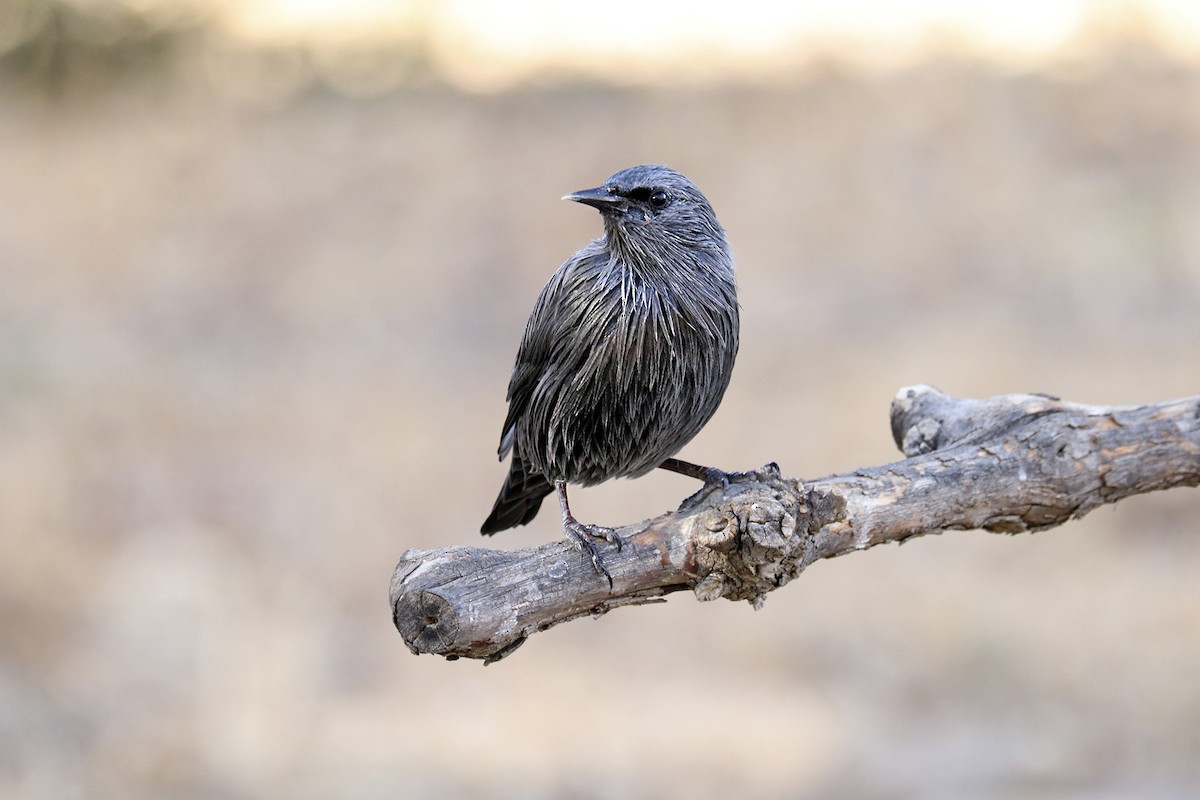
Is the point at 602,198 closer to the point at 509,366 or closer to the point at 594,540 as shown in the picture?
the point at 594,540

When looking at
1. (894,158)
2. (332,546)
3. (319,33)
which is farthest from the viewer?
(319,33)

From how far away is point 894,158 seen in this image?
13.7 metres

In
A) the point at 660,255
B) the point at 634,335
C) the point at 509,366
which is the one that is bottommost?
the point at 634,335

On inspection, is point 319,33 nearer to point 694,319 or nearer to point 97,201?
point 97,201

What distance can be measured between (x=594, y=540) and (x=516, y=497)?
4.47 feet

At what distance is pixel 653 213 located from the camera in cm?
440

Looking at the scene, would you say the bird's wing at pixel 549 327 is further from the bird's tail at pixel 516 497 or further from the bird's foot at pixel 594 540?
the bird's foot at pixel 594 540

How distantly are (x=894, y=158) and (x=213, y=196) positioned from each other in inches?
291

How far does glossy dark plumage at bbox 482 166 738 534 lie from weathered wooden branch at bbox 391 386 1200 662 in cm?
43

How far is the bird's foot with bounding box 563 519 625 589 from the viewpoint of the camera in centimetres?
372

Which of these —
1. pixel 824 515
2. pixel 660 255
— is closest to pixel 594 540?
pixel 824 515

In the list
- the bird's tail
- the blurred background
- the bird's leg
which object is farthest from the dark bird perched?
the blurred background

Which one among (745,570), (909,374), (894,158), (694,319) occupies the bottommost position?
(745,570)

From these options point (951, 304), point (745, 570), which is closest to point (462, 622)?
point (745, 570)
